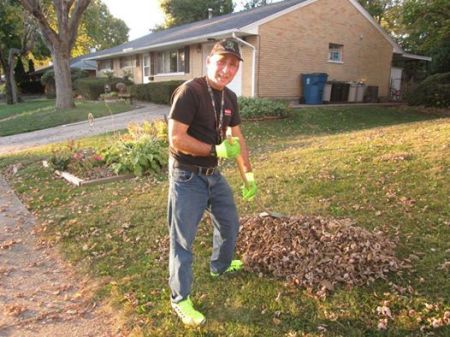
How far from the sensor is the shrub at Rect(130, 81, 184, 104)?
18.5 metres

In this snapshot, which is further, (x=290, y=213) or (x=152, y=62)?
(x=152, y=62)

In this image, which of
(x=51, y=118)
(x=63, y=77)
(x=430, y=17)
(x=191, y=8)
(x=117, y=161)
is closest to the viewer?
(x=117, y=161)

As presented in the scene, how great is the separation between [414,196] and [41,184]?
6.07 m

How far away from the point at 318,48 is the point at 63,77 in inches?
451

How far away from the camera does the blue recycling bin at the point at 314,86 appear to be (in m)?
17.0

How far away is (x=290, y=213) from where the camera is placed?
16.0 feet

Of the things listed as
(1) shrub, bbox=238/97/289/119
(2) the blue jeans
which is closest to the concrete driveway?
(1) shrub, bbox=238/97/289/119

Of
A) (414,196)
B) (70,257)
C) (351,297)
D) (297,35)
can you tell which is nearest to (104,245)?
(70,257)

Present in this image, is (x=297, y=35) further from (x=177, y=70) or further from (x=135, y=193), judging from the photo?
(x=135, y=193)

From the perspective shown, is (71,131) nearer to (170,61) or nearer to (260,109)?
(260,109)

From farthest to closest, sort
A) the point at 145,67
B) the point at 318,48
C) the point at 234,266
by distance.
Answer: the point at 145,67
the point at 318,48
the point at 234,266

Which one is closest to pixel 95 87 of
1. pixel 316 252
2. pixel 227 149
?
pixel 316 252

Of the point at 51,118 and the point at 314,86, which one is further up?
the point at 314,86

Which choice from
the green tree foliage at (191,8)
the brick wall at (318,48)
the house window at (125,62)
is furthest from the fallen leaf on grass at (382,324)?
the green tree foliage at (191,8)
